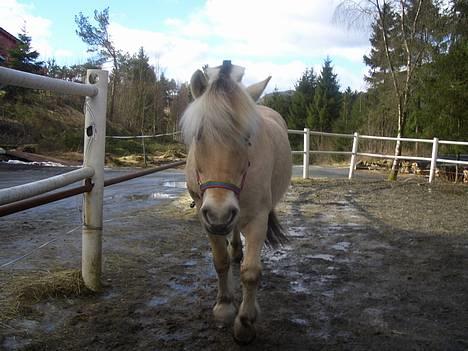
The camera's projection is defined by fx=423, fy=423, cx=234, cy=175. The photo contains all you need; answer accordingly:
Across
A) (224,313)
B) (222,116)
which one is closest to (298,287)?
(224,313)

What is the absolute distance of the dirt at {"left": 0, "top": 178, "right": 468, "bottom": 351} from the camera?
7.93 feet

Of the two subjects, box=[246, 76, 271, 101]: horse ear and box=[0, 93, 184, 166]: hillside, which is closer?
box=[246, 76, 271, 101]: horse ear

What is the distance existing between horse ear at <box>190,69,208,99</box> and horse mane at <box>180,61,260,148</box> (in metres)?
0.06

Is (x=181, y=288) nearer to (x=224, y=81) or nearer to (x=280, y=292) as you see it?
(x=280, y=292)

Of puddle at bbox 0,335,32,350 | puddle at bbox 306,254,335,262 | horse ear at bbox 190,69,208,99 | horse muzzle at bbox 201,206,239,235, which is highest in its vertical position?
horse ear at bbox 190,69,208,99

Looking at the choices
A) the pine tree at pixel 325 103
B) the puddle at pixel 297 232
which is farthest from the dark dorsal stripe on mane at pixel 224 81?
the pine tree at pixel 325 103

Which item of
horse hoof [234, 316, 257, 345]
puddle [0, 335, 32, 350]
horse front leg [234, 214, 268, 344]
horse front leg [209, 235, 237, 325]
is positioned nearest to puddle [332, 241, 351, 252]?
horse front leg [209, 235, 237, 325]

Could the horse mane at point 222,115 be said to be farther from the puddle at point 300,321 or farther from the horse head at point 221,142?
the puddle at point 300,321

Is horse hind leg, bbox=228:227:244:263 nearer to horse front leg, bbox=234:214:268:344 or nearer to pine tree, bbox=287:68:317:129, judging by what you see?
horse front leg, bbox=234:214:268:344

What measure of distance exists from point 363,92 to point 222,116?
34.9 meters

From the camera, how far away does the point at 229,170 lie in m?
2.18

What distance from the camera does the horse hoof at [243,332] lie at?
2.38 m

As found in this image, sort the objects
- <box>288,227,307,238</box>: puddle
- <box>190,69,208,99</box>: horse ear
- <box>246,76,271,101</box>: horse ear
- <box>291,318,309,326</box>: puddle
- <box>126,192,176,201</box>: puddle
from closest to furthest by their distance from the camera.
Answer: <box>190,69,208,99</box>: horse ear < <box>291,318,309,326</box>: puddle < <box>246,76,271,101</box>: horse ear < <box>288,227,307,238</box>: puddle < <box>126,192,176,201</box>: puddle

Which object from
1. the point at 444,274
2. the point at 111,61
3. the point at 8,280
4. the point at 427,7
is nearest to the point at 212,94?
the point at 8,280
